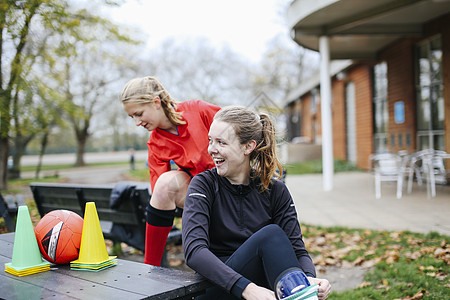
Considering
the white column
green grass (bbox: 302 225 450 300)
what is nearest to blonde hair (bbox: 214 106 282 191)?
green grass (bbox: 302 225 450 300)

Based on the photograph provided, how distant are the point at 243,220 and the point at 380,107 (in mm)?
12595

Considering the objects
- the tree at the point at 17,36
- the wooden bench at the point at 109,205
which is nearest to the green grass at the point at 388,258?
the wooden bench at the point at 109,205

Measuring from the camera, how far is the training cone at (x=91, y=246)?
2.03 meters

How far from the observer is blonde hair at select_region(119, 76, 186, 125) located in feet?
9.73

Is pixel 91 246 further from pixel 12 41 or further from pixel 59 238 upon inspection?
pixel 12 41

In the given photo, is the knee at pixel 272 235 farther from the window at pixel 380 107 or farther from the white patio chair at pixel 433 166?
the window at pixel 380 107

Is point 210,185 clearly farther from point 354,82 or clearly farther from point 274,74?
point 274,74

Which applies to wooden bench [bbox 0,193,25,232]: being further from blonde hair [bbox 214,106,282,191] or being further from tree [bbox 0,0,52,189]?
blonde hair [bbox 214,106,282,191]

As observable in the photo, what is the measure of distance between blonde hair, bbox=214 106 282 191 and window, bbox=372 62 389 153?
11543 millimetres

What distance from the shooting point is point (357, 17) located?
29.8ft

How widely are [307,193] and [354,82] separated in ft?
25.4

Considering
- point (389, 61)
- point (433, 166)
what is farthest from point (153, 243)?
point (389, 61)

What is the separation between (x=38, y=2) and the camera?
5.14 m

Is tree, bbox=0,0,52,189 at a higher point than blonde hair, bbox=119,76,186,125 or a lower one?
higher
